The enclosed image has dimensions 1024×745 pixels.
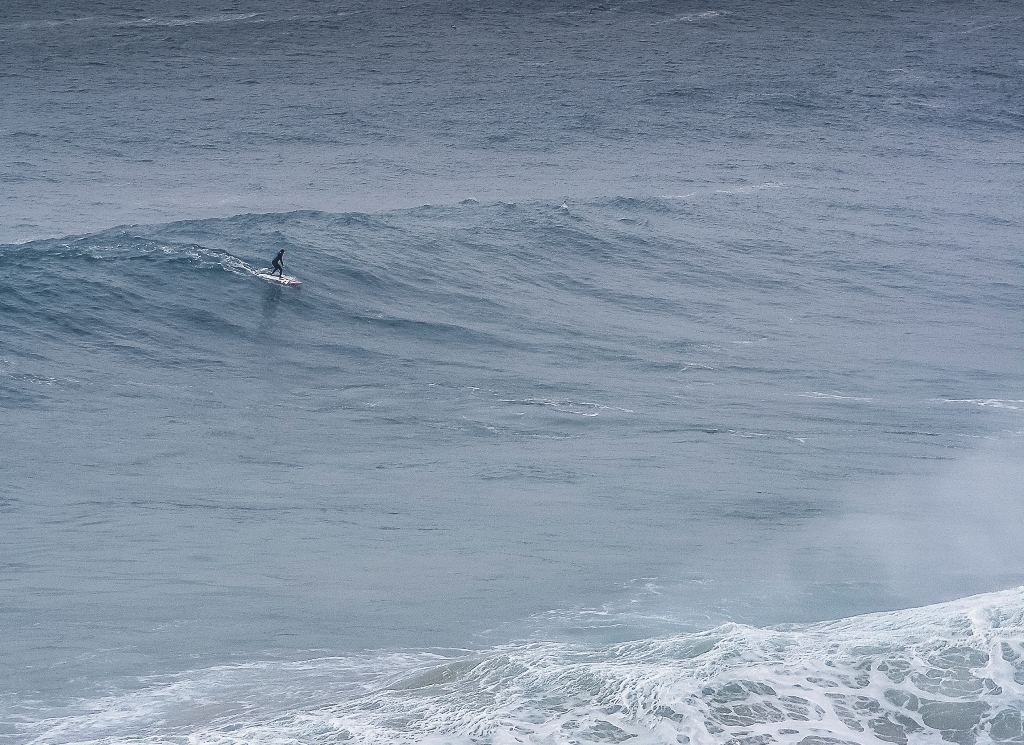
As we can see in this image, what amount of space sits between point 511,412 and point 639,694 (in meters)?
18.1

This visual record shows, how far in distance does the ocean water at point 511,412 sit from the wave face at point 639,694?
0.29 feet

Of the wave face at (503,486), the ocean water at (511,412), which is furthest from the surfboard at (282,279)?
the ocean water at (511,412)

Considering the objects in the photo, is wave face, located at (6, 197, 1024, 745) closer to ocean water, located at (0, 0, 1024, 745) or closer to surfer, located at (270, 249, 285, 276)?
ocean water, located at (0, 0, 1024, 745)

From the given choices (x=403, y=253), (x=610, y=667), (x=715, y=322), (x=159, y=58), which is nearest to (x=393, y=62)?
(x=159, y=58)

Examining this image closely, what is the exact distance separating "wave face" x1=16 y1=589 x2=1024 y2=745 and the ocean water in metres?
0.09

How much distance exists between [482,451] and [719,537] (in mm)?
8767

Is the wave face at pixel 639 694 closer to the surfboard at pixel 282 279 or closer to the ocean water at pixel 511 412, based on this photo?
the ocean water at pixel 511 412

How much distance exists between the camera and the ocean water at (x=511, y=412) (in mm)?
24922

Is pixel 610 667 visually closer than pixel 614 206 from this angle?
Yes

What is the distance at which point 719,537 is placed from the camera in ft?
107

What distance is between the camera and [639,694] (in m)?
23.9

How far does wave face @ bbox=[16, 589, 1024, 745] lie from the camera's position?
22875mm

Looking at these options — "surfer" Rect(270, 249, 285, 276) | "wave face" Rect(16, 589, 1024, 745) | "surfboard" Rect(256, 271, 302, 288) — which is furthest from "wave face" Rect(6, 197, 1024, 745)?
"surfer" Rect(270, 249, 285, 276)

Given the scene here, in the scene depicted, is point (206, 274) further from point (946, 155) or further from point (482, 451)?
point (946, 155)
